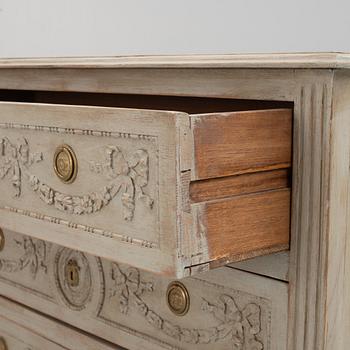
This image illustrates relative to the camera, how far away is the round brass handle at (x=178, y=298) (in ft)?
3.35

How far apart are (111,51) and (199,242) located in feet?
3.35

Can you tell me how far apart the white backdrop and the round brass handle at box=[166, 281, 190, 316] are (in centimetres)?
54

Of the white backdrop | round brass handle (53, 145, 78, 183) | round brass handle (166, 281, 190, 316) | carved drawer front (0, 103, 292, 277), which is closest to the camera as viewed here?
carved drawer front (0, 103, 292, 277)

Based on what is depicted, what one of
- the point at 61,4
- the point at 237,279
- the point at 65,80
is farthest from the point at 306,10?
the point at 61,4

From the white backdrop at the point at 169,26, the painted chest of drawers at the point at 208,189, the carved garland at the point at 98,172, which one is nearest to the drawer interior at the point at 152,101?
the painted chest of drawers at the point at 208,189

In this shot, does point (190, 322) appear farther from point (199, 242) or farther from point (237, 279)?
point (199, 242)

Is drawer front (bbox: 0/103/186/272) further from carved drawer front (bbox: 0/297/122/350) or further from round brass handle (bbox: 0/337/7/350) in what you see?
round brass handle (bbox: 0/337/7/350)

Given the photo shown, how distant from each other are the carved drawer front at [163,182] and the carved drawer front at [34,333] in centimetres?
33

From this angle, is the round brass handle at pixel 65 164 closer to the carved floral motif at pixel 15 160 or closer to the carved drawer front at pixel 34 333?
the carved floral motif at pixel 15 160

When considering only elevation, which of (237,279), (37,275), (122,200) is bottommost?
(37,275)

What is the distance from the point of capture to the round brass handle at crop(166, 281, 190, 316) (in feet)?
3.35

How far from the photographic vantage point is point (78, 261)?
1.20 metres

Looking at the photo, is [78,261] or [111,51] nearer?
[78,261]

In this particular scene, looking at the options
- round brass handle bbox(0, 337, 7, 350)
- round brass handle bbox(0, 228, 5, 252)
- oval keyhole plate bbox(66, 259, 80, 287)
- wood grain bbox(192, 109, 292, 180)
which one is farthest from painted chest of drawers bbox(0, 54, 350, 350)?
round brass handle bbox(0, 337, 7, 350)
